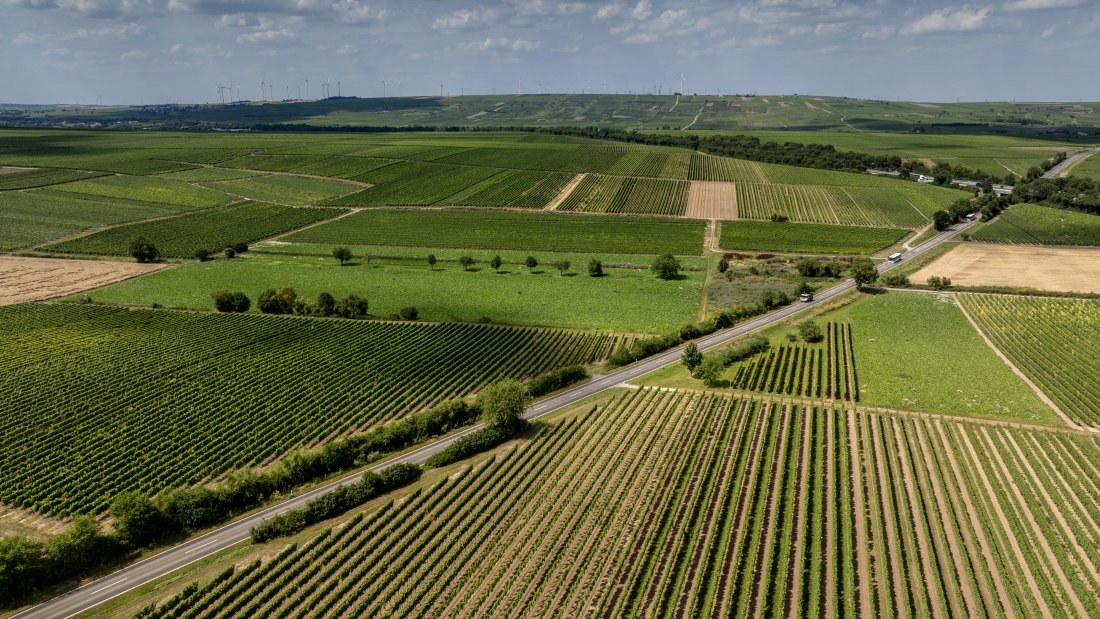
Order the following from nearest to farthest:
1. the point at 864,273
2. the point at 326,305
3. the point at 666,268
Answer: the point at 326,305, the point at 864,273, the point at 666,268

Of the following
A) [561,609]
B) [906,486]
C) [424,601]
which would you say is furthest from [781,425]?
[424,601]

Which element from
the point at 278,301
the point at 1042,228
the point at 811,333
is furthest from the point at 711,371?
the point at 1042,228

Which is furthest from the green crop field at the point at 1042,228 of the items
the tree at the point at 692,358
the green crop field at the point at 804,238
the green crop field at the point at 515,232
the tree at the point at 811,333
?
the tree at the point at 692,358

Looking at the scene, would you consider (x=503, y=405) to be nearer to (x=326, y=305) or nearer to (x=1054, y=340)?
(x=326, y=305)

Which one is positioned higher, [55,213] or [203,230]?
[55,213]

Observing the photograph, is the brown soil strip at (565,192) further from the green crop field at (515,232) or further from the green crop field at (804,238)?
the green crop field at (804,238)

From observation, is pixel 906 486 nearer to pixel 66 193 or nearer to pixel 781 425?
pixel 781 425

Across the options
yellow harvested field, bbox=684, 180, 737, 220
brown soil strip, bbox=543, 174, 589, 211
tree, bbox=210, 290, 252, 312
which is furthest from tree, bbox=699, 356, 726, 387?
brown soil strip, bbox=543, 174, 589, 211
